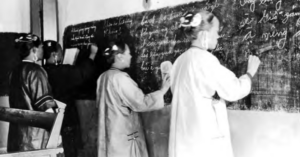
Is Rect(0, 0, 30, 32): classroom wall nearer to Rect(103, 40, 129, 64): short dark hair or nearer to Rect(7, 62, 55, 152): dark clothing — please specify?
Rect(7, 62, 55, 152): dark clothing

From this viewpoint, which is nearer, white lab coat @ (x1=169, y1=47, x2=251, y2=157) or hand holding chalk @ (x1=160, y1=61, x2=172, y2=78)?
white lab coat @ (x1=169, y1=47, x2=251, y2=157)

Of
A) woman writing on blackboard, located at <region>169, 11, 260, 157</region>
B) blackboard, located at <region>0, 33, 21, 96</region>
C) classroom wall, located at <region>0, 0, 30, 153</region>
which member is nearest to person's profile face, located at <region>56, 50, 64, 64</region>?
blackboard, located at <region>0, 33, 21, 96</region>

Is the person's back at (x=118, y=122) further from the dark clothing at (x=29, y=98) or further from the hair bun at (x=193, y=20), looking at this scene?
the hair bun at (x=193, y=20)

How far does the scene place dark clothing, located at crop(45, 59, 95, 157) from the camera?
3180 mm

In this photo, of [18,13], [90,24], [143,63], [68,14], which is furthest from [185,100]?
[18,13]

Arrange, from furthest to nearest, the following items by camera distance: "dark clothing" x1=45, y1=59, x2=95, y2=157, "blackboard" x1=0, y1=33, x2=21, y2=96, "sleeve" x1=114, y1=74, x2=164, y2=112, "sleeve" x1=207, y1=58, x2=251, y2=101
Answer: "blackboard" x1=0, y1=33, x2=21, y2=96 → "dark clothing" x1=45, y1=59, x2=95, y2=157 → "sleeve" x1=114, y1=74, x2=164, y2=112 → "sleeve" x1=207, y1=58, x2=251, y2=101

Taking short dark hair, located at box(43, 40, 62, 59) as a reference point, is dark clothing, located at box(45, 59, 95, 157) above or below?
below

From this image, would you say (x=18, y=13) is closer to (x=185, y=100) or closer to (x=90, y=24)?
(x=90, y=24)

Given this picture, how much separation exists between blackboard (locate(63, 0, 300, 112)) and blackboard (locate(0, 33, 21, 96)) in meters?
0.97

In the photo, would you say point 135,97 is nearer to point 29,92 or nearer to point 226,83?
point 226,83

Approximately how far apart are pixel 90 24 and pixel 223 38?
1.25m

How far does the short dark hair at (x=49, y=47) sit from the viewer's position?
10.7 feet

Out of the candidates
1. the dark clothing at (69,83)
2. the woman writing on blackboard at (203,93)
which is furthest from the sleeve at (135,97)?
the dark clothing at (69,83)

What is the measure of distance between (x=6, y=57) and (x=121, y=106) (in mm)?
1146
